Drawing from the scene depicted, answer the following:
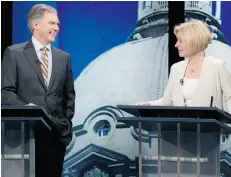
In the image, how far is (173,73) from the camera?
5027 millimetres

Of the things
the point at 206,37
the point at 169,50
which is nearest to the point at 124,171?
the point at 169,50

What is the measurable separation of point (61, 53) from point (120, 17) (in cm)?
164

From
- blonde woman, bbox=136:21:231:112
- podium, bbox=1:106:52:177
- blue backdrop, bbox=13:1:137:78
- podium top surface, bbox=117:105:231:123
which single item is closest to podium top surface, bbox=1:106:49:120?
podium, bbox=1:106:52:177

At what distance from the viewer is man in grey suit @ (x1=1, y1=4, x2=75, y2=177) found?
4.94m

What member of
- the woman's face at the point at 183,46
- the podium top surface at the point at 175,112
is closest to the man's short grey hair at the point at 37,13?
the woman's face at the point at 183,46

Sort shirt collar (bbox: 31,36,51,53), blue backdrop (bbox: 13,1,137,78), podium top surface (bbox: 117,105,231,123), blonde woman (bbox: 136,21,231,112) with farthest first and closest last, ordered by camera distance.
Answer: blue backdrop (bbox: 13,1,137,78) → shirt collar (bbox: 31,36,51,53) → blonde woman (bbox: 136,21,231,112) → podium top surface (bbox: 117,105,231,123)

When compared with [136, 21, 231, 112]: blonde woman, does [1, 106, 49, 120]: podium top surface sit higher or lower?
lower

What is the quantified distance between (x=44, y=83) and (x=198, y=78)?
1.01 metres

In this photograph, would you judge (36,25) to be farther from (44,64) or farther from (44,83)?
(44,83)

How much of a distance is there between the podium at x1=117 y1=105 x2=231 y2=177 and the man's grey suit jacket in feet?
2.36

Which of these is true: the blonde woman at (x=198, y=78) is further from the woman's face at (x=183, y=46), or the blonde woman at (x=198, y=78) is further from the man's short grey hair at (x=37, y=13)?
the man's short grey hair at (x=37, y=13)

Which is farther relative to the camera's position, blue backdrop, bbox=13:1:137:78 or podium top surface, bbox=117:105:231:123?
blue backdrop, bbox=13:1:137:78

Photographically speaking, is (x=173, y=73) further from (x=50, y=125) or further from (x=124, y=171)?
(x=124, y=171)

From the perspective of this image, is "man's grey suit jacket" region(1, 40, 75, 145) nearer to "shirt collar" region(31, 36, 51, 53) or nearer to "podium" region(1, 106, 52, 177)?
"shirt collar" region(31, 36, 51, 53)
